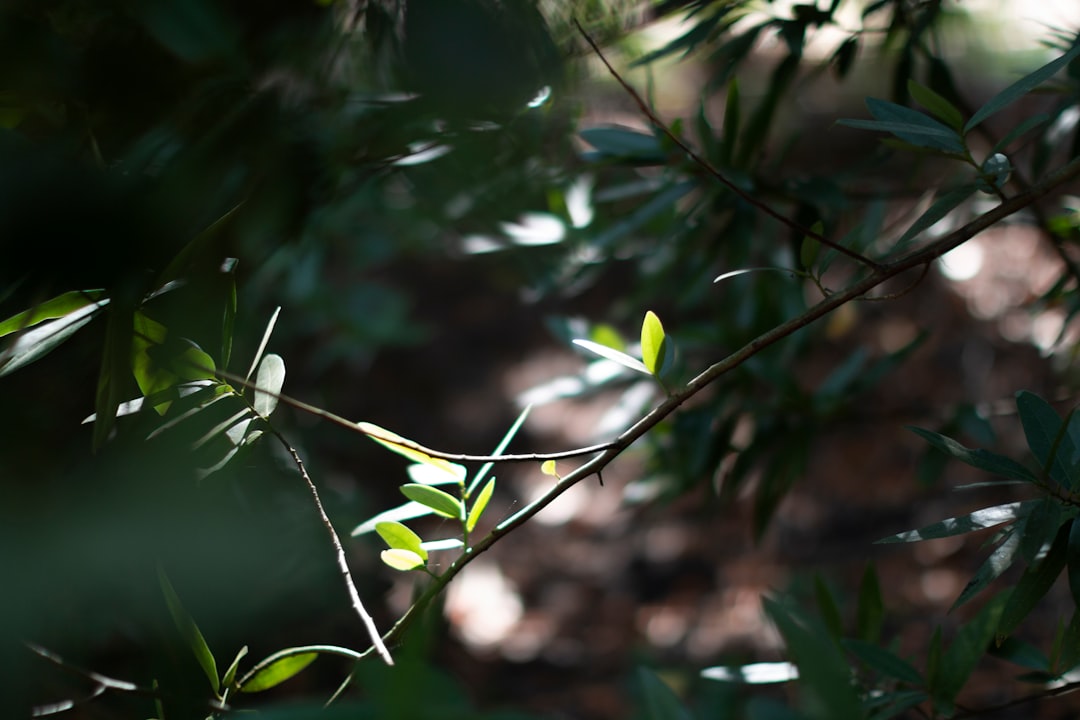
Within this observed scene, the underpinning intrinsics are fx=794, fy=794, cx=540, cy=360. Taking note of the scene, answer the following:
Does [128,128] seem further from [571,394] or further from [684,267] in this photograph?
[684,267]

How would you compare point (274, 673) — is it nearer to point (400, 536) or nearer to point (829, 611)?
point (400, 536)

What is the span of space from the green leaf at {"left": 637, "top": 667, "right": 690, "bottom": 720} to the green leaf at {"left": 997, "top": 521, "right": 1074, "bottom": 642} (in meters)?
0.19

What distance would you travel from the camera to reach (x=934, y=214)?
412 millimetres

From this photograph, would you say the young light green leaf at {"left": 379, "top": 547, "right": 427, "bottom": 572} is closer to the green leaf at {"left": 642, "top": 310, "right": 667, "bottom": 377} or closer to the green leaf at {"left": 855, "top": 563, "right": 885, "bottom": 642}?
the green leaf at {"left": 642, "top": 310, "right": 667, "bottom": 377}

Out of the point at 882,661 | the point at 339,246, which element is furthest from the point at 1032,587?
the point at 339,246

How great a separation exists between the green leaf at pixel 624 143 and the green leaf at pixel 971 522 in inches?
15.8

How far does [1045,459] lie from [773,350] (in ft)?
1.67

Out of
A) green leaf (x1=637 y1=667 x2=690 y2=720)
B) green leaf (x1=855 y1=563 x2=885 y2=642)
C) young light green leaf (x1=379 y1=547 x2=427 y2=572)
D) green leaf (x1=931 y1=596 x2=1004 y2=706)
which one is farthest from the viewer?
green leaf (x1=855 y1=563 x2=885 y2=642)

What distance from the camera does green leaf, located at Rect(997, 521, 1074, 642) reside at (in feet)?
1.32

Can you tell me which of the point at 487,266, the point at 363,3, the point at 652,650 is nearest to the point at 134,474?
the point at 363,3

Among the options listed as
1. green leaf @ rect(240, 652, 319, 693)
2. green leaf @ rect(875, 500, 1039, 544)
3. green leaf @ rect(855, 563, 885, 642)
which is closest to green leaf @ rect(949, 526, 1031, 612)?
green leaf @ rect(875, 500, 1039, 544)

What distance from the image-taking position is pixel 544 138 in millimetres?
862

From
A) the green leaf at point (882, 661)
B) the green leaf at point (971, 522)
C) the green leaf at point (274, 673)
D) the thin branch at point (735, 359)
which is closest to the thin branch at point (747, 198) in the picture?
the thin branch at point (735, 359)

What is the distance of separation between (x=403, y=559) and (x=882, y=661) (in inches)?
12.4
